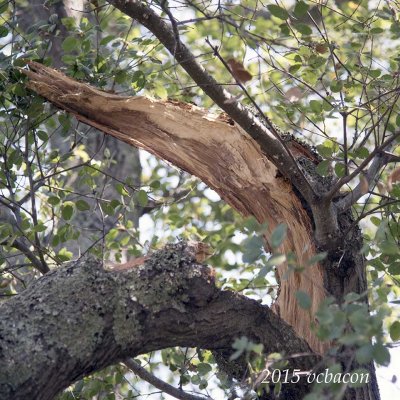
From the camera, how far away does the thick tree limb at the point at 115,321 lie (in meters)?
1.82

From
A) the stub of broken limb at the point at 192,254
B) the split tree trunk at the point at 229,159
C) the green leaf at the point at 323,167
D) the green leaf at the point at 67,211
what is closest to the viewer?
the stub of broken limb at the point at 192,254

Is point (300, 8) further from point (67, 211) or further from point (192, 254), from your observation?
point (67, 211)

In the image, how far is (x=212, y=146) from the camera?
2.50m

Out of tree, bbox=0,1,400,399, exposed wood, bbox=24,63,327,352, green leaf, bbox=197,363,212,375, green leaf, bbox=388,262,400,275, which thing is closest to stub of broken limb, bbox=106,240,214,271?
tree, bbox=0,1,400,399

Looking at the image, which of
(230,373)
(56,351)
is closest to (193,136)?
(230,373)

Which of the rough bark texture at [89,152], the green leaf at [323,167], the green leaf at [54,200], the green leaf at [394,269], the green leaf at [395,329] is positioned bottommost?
the green leaf at [395,329]

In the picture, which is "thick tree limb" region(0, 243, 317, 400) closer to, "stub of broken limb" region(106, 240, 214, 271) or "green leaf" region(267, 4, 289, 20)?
"stub of broken limb" region(106, 240, 214, 271)

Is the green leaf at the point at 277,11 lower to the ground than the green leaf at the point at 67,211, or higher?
higher

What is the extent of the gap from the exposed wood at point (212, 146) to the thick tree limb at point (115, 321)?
0.30m

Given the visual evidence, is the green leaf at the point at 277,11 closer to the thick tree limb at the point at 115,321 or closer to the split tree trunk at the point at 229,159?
the split tree trunk at the point at 229,159

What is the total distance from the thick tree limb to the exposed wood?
30 cm

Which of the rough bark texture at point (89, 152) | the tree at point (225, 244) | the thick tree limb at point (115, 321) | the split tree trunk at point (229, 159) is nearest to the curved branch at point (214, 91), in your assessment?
the tree at point (225, 244)

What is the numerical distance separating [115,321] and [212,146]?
0.76 metres

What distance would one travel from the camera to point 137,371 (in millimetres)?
2619
